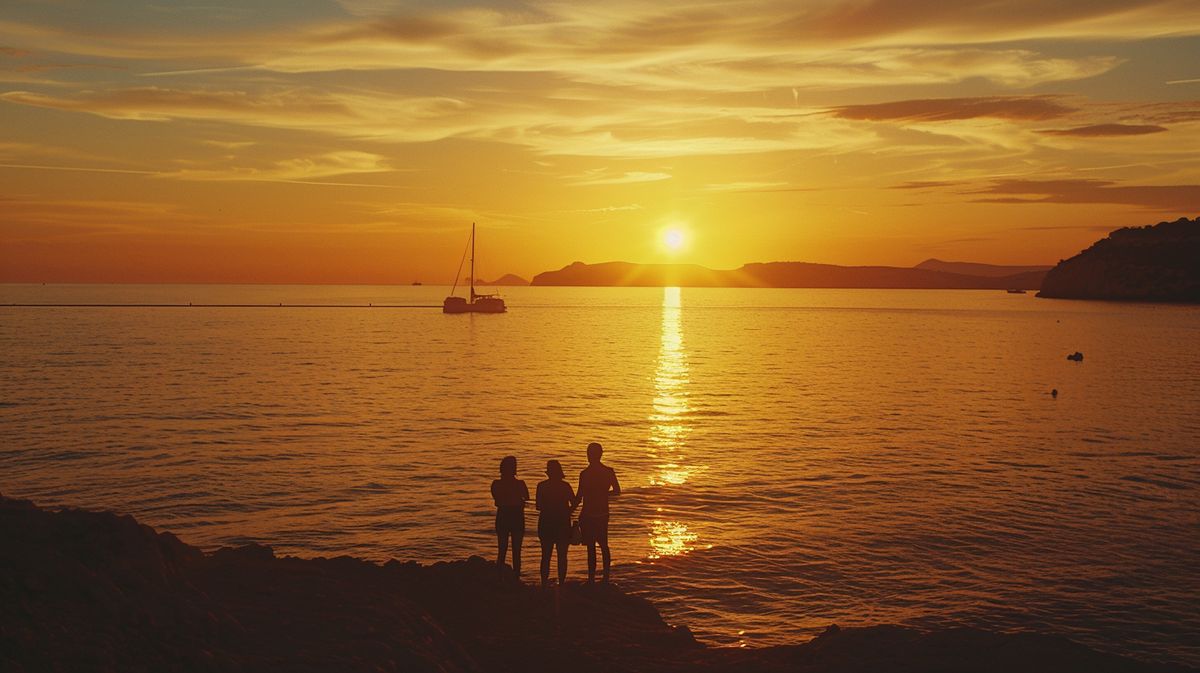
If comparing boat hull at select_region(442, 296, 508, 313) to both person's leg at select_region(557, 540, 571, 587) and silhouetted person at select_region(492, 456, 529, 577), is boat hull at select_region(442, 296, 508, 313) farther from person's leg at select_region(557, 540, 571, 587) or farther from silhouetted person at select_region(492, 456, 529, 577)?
person's leg at select_region(557, 540, 571, 587)

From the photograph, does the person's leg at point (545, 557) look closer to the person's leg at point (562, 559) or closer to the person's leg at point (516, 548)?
the person's leg at point (562, 559)

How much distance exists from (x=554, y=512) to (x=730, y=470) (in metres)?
18.2

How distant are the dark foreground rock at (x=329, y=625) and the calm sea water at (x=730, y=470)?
318 centimetres

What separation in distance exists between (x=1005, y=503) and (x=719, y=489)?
840 cm

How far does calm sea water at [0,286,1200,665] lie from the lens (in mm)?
18062

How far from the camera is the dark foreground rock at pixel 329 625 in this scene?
916 centimetres

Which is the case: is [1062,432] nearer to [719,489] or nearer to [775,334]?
[719,489]

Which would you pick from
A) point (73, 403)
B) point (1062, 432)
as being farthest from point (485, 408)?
point (1062, 432)

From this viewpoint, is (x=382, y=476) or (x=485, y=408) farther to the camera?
(x=485, y=408)

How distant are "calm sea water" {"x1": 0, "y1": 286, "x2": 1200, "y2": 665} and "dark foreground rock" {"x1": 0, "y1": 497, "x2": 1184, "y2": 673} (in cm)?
318

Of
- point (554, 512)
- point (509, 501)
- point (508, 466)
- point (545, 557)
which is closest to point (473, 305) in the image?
point (545, 557)

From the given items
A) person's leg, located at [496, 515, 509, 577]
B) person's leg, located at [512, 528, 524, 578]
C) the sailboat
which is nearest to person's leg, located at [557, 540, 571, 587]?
person's leg, located at [512, 528, 524, 578]

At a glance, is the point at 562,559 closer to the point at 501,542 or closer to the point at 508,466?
the point at 501,542

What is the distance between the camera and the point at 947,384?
6103cm
